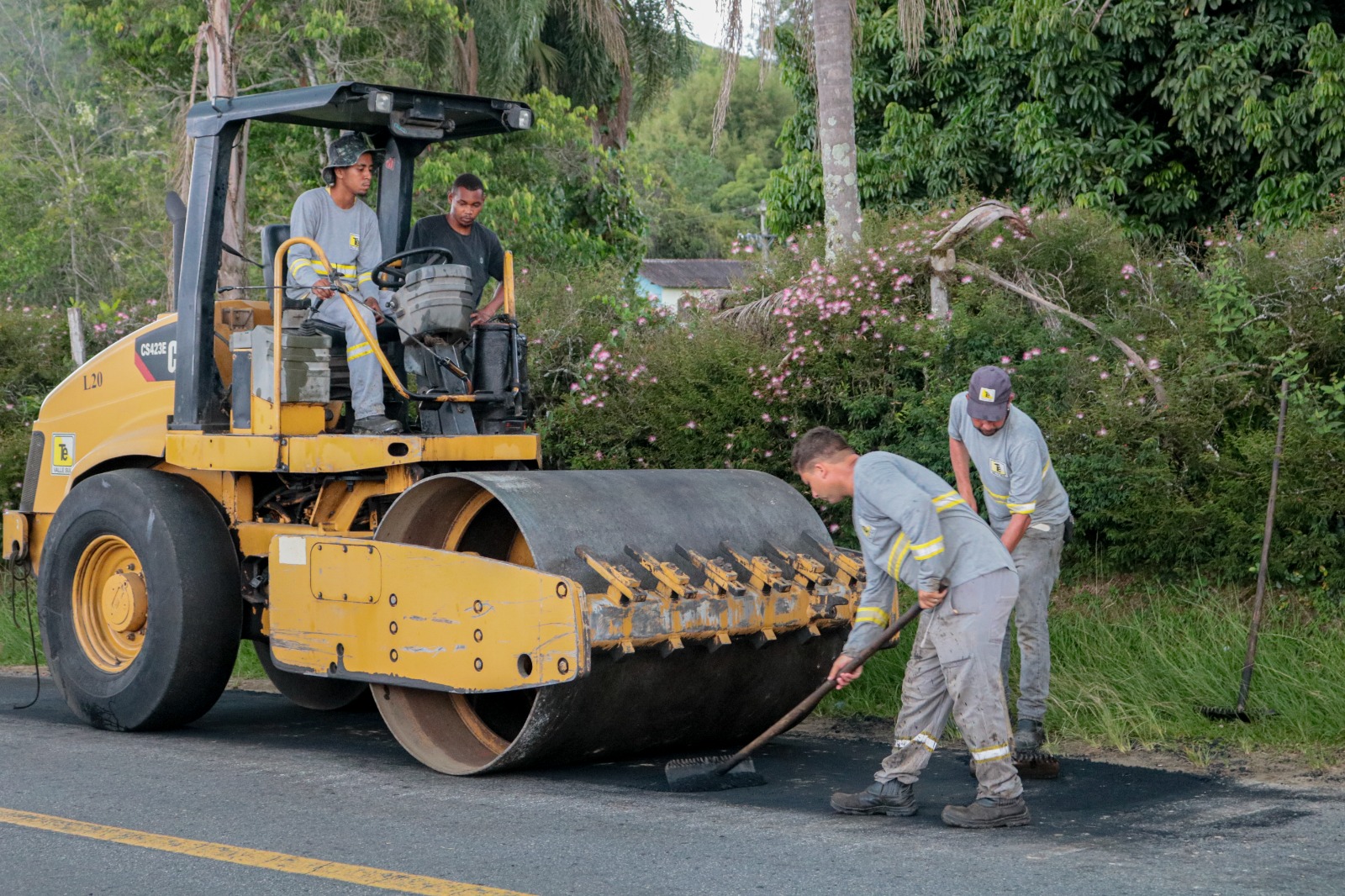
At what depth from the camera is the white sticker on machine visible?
20.9 feet

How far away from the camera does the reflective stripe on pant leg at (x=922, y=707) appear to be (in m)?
5.44

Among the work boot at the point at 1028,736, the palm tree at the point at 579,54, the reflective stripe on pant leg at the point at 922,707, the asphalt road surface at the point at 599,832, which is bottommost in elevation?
the asphalt road surface at the point at 599,832

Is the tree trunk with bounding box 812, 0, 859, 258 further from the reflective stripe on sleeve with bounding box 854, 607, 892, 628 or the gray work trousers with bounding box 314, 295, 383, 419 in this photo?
the reflective stripe on sleeve with bounding box 854, 607, 892, 628

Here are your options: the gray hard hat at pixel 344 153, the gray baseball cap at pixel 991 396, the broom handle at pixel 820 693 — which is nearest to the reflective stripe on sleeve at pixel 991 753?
the broom handle at pixel 820 693

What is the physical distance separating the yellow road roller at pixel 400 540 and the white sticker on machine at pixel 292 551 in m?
0.01

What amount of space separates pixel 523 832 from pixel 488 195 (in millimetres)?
13559

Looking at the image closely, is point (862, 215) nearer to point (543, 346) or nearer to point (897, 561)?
point (543, 346)

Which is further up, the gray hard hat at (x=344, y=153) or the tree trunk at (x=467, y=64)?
the tree trunk at (x=467, y=64)

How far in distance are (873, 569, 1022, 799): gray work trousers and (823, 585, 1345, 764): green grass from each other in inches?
56.2

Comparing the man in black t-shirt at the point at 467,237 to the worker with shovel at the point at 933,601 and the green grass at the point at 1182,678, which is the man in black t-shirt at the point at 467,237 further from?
the green grass at the point at 1182,678

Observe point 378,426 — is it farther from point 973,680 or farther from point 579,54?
point 579,54

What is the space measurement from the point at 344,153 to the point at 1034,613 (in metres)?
3.74

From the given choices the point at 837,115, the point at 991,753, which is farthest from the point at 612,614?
the point at 837,115

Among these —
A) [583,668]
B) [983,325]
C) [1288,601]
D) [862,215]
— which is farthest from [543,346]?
[583,668]
